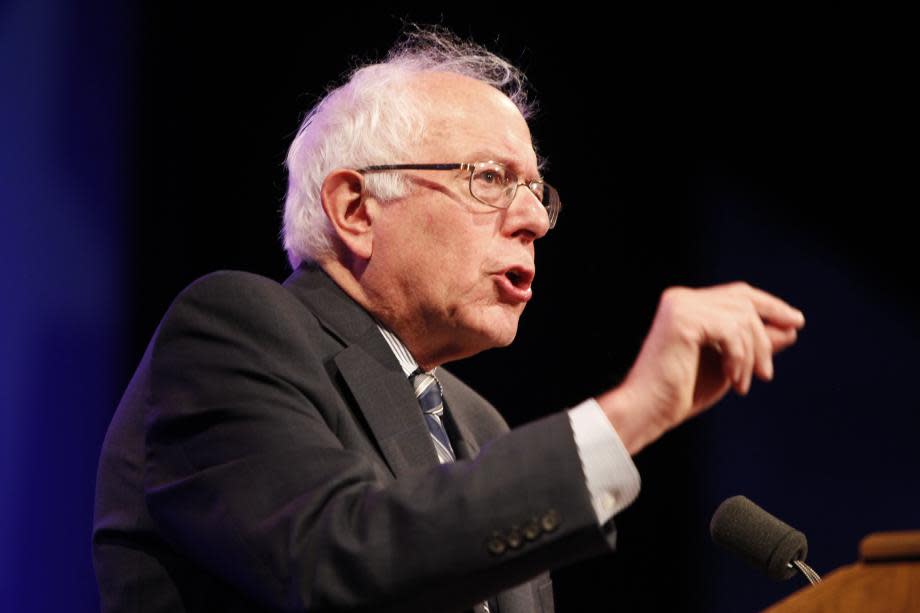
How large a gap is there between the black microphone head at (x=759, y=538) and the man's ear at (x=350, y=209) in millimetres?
902

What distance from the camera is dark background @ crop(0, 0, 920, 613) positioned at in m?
2.99

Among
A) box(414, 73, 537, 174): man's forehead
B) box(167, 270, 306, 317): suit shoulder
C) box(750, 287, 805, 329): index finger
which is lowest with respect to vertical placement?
box(167, 270, 306, 317): suit shoulder

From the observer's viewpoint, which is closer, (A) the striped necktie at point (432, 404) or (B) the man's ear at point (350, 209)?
(A) the striped necktie at point (432, 404)

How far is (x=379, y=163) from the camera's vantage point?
2184 millimetres

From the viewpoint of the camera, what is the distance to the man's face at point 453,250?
2.10 m

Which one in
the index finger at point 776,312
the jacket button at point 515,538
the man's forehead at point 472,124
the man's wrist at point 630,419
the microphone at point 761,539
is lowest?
the microphone at point 761,539

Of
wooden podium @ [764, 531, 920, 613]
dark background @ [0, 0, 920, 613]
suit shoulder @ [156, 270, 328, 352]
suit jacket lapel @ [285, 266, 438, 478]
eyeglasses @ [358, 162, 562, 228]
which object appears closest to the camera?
wooden podium @ [764, 531, 920, 613]

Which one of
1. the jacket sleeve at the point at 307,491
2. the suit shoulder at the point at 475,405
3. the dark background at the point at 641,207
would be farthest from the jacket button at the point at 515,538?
the dark background at the point at 641,207

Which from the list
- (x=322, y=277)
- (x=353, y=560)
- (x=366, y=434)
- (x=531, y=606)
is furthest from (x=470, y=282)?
(x=353, y=560)

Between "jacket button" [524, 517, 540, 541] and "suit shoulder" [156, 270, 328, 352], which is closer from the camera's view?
"jacket button" [524, 517, 540, 541]

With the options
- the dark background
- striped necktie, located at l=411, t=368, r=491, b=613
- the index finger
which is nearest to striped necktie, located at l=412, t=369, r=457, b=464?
striped necktie, located at l=411, t=368, r=491, b=613

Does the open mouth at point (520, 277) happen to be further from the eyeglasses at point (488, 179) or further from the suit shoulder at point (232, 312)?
the suit shoulder at point (232, 312)

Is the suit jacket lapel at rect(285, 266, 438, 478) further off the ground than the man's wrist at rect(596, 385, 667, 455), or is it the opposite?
the man's wrist at rect(596, 385, 667, 455)

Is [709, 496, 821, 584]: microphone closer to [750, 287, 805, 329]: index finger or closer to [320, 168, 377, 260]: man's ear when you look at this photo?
[750, 287, 805, 329]: index finger
